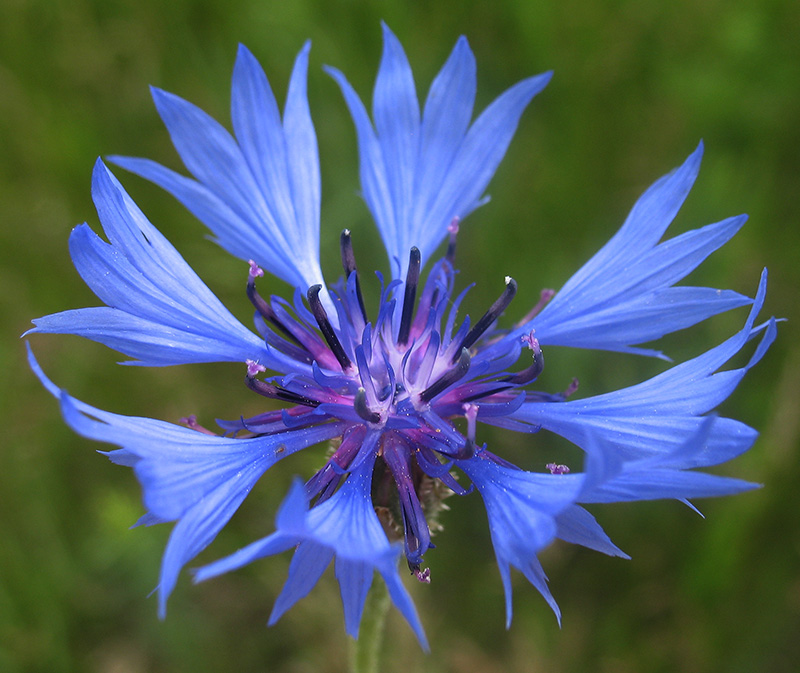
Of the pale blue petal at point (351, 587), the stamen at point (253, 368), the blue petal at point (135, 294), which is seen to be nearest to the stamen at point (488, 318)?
the stamen at point (253, 368)

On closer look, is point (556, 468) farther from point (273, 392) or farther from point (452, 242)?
point (452, 242)

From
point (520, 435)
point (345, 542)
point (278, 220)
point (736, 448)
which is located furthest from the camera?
point (520, 435)

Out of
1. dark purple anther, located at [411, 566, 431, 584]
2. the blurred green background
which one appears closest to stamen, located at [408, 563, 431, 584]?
dark purple anther, located at [411, 566, 431, 584]

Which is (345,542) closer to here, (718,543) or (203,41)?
(718,543)

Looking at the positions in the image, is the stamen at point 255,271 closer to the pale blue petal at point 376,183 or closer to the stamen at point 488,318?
the pale blue petal at point 376,183

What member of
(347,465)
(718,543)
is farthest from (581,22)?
(347,465)

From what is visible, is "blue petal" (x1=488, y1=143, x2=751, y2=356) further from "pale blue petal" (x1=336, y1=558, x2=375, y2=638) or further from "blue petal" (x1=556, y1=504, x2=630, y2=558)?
"pale blue petal" (x1=336, y1=558, x2=375, y2=638)
